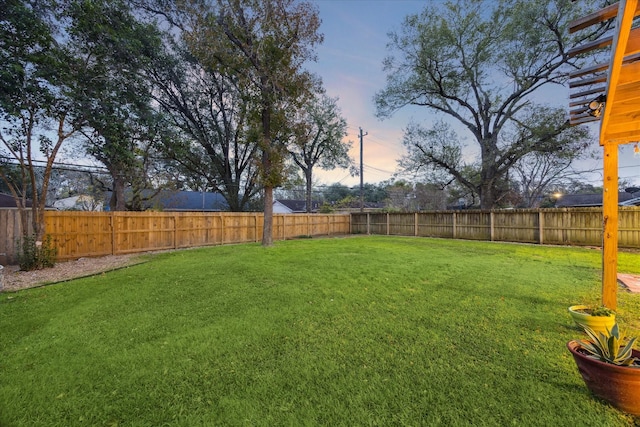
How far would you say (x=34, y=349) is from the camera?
8.63 feet

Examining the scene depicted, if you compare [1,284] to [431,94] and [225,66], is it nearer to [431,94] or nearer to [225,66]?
[225,66]

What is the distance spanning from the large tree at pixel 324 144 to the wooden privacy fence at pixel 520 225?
27.8 feet

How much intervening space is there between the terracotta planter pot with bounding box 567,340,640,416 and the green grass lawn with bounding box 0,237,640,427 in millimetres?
84

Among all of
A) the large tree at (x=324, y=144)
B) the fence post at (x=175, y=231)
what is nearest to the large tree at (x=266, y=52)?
the fence post at (x=175, y=231)

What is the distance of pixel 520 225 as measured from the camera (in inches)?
486

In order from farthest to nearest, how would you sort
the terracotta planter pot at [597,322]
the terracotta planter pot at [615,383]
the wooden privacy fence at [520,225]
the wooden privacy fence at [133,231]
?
1. the wooden privacy fence at [520,225]
2. the wooden privacy fence at [133,231]
3. the terracotta planter pot at [597,322]
4. the terracotta planter pot at [615,383]

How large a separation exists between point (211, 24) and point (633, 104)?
11.0m

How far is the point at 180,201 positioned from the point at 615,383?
68.0ft

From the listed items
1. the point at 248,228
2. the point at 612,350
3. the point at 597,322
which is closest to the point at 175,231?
the point at 248,228

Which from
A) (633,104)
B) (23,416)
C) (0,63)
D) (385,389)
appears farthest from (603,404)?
(0,63)

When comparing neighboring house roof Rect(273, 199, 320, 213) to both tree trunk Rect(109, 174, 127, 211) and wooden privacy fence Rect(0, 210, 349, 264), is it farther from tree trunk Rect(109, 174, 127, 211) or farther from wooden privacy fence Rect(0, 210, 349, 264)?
tree trunk Rect(109, 174, 127, 211)

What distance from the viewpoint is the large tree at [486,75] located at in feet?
43.6

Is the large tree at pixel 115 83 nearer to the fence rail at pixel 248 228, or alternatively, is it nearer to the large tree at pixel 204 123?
the large tree at pixel 204 123

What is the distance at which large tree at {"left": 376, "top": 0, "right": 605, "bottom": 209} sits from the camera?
523 inches
